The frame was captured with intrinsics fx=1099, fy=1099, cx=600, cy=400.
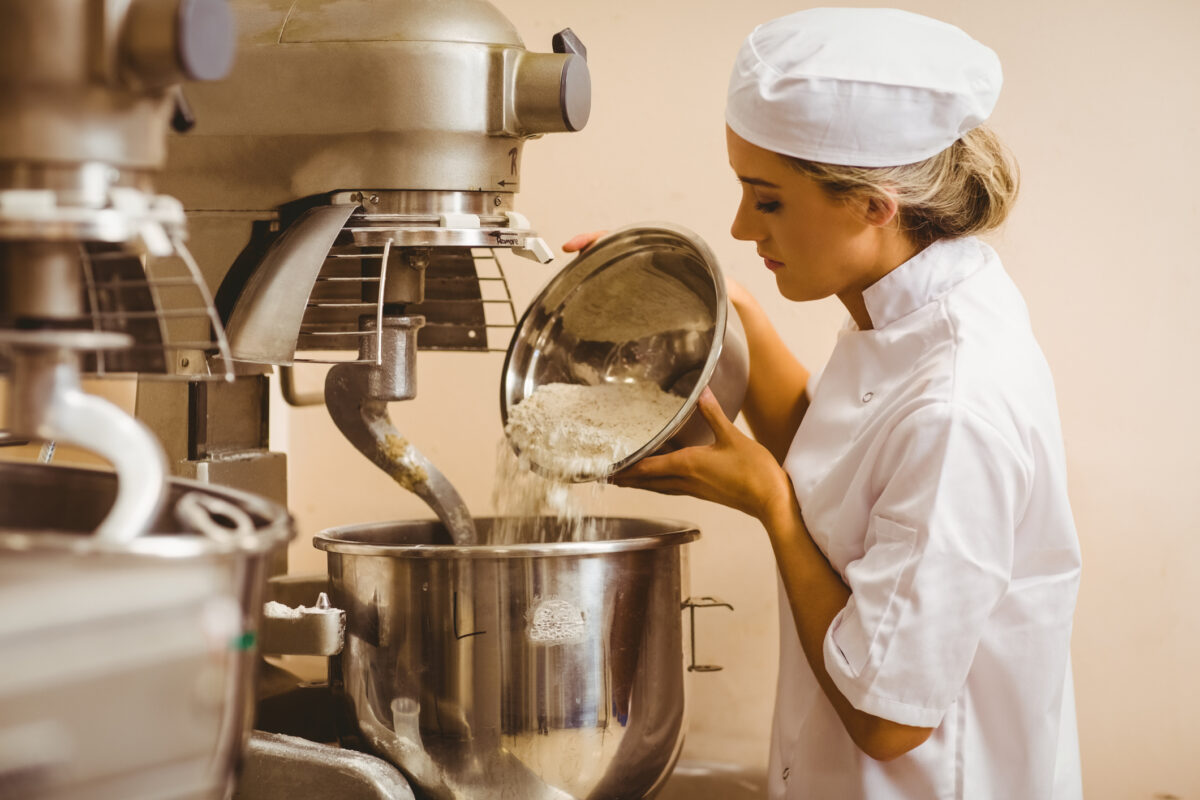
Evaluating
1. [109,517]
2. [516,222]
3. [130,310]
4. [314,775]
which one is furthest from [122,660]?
[516,222]

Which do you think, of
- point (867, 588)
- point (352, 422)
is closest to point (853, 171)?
point (867, 588)

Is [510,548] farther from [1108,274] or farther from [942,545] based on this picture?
[1108,274]

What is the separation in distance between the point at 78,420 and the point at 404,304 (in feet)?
1.68

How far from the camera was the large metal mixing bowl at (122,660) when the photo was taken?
0.37 metres

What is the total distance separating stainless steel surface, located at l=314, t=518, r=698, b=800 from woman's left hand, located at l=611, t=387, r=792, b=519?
86 mm

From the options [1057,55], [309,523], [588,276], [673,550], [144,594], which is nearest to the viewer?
[144,594]

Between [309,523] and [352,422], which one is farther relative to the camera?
[309,523]

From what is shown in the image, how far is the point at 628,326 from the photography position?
1119mm

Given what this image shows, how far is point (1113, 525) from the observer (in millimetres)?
1298

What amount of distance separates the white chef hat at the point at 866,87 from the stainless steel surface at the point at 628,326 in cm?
20

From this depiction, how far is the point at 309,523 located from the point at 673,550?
77 centimetres

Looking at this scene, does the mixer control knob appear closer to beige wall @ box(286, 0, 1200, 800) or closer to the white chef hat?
the white chef hat

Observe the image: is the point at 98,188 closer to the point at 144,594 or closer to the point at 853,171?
the point at 144,594

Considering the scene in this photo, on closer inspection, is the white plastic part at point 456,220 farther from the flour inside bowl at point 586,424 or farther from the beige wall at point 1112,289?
the beige wall at point 1112,289
